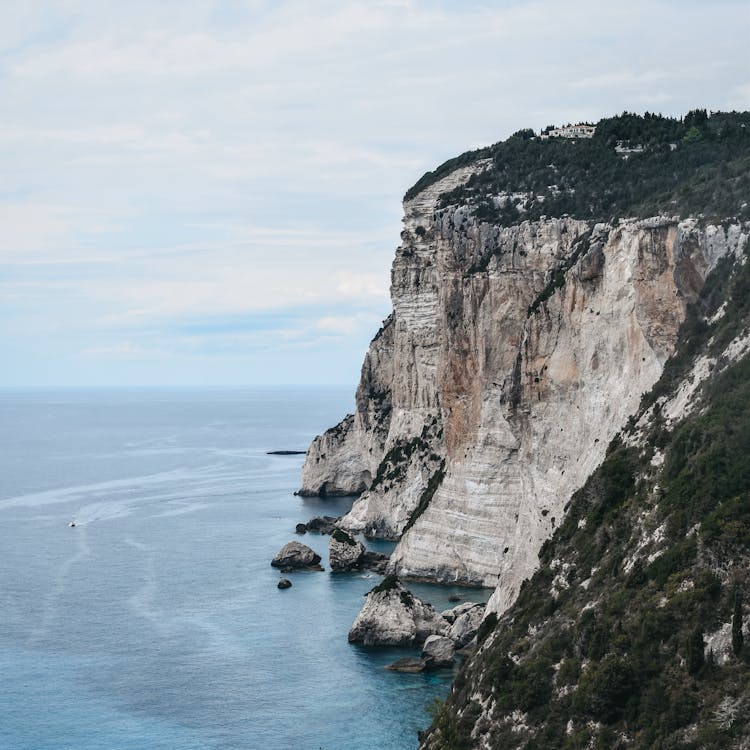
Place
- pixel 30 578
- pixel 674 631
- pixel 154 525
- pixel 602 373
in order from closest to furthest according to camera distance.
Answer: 1. pixel 674 631
2. pixel 602 373
3. pixel 30 578
4. pixel 154 525

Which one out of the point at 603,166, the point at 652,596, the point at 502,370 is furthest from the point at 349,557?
the point at 652,596

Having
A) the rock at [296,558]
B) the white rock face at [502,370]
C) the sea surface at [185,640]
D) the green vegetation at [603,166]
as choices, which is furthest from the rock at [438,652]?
the rock at [296,558]

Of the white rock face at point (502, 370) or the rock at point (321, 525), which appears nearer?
the white rock face at point (502, 370)

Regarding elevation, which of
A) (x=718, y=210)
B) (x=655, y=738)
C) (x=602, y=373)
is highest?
(x=718, y=210)

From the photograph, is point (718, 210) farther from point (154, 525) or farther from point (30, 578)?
point (154, 525)

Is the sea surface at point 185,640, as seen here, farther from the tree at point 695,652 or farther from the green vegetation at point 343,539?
the tree at point 695,652

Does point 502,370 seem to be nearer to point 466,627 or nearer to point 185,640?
point 466,627

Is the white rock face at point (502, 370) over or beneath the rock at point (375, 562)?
over

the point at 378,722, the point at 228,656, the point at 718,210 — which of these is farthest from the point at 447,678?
the point at 718,210
